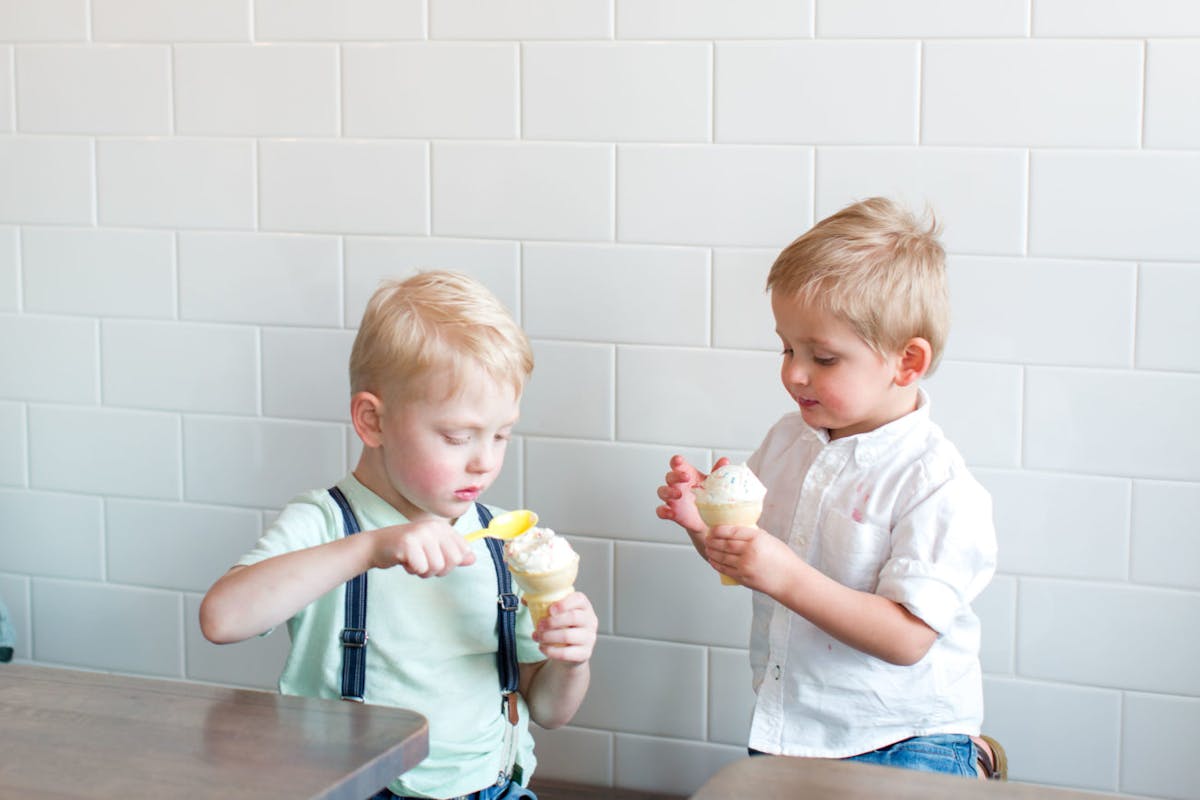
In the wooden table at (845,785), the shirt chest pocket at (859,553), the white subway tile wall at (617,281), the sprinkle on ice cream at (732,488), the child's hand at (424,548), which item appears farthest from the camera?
the white subway tile wall at (617,281)

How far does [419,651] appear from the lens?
1.53 metres

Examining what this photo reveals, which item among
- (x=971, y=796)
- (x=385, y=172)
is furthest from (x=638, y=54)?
(x=971, y=796)

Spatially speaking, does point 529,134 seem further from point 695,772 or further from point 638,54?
point 695,772

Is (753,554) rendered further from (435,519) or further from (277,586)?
(277,586)

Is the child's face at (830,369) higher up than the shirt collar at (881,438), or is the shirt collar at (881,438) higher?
the child's face at (830,369)

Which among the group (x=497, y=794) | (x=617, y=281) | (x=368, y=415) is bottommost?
(x=497, y=794)

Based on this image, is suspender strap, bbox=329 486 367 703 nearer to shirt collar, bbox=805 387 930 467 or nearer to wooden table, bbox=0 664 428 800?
wooden table, bbox=0 664 428 800

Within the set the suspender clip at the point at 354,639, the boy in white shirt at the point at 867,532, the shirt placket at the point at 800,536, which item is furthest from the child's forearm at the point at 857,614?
the suspender clip at the point at 354,639

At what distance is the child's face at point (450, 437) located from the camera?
1.49 metres

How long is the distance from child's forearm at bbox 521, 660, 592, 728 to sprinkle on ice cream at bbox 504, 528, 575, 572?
0.17m

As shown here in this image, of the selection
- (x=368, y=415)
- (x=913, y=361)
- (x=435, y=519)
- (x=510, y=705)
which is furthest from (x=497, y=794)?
(x=913, y=361)

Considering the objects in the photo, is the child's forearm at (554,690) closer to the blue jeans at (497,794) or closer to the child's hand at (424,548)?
the blue jeans at (497,794)

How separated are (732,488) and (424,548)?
0.34m

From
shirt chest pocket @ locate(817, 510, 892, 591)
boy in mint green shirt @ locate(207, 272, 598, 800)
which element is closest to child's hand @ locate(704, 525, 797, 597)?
shirt chest pocket @ locate(817, 510, 892, 591)
